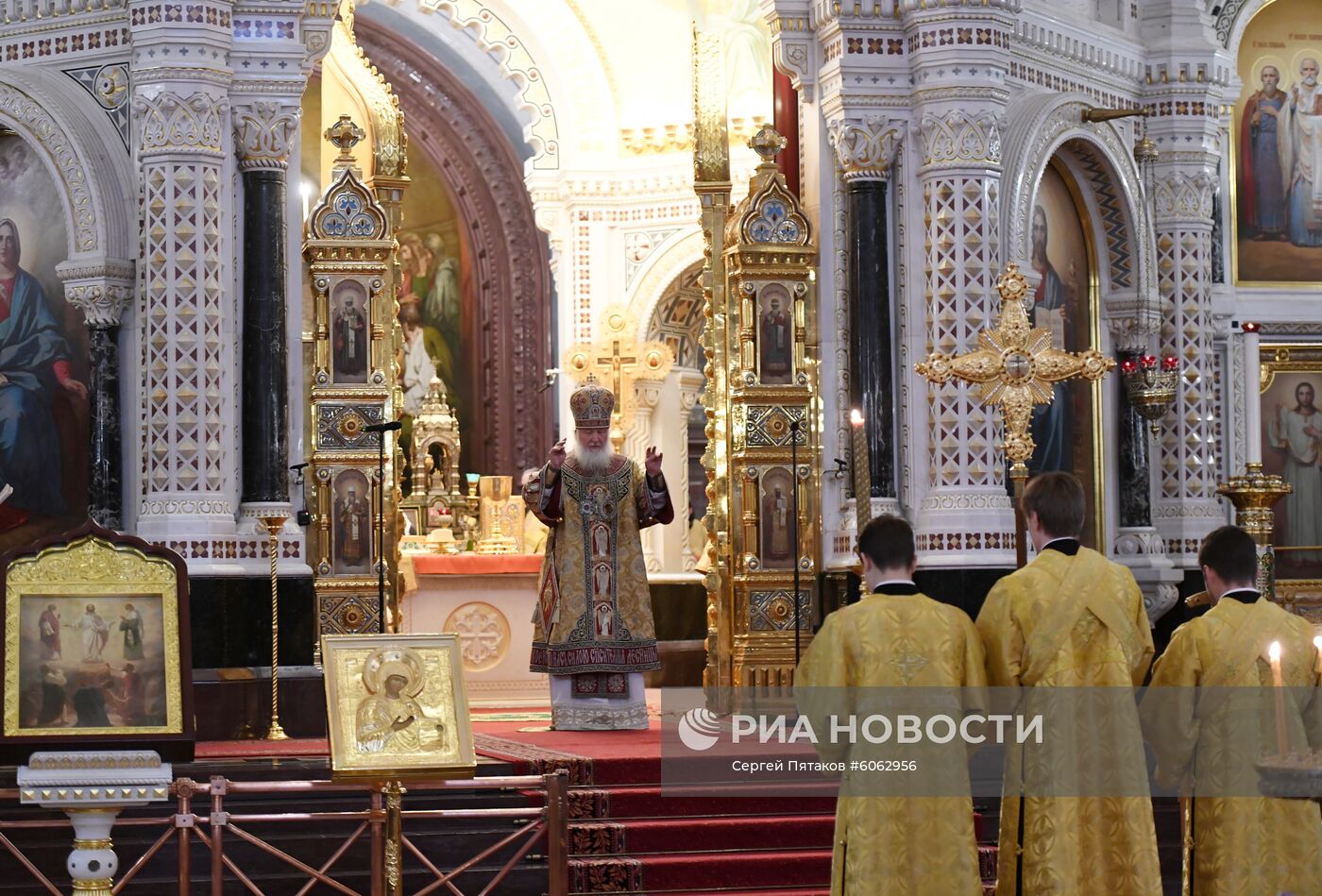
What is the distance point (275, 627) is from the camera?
12680 mm

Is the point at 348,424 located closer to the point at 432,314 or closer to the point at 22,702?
the point at 22,702

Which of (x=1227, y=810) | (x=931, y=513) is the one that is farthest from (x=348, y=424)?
(x=1227, y=810)

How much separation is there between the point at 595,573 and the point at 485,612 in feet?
12.3

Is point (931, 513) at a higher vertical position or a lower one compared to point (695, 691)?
higher

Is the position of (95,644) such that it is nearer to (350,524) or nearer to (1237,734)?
(1237,734)

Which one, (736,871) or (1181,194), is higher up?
→ (1181,194)

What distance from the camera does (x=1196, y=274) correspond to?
51.1 feet

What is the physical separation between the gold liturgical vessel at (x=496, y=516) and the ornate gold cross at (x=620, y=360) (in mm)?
2181

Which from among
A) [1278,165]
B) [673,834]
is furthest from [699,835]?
A: [1278,165]

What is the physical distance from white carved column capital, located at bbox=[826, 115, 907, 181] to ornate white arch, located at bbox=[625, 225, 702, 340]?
6020 millimetres

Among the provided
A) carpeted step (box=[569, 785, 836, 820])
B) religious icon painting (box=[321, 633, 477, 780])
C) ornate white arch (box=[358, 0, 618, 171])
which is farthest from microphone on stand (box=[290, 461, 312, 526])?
ornate white arch (box=[358, 0, 618, 171])

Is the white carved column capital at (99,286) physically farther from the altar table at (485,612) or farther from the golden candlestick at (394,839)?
the golden candlestick at (394,839)

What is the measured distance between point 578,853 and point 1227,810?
3.32 metres

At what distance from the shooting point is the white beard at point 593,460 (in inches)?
519
